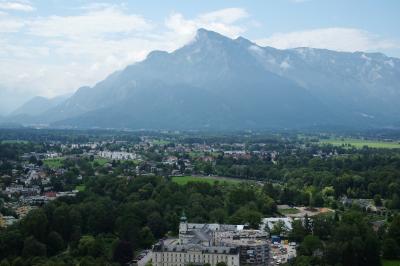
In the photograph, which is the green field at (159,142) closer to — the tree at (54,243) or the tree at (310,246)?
the tree at (54,243)

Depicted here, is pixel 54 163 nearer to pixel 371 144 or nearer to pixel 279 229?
pixel 279 229

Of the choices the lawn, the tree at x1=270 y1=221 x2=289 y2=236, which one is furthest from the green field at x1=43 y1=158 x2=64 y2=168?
the tree at x1=270 y1=221 x2=289 y2=236

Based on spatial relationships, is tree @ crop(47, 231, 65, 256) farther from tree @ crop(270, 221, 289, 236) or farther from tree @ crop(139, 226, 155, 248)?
tree @ crop(270, 221, 289, 236)

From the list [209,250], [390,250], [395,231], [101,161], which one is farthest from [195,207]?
[101,161]

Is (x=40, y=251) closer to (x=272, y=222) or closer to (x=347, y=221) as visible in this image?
(x=272, y=222)

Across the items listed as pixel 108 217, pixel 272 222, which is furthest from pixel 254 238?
pixel 108 217

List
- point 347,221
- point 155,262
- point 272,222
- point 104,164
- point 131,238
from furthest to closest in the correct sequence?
point 104,164 < point 272,222 < point 347,221 < point 131,238 < point 155,262
